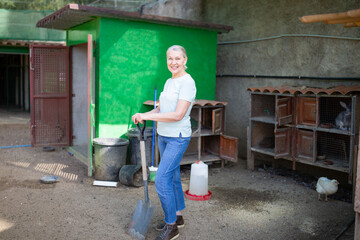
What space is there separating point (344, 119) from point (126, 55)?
399 centimetres

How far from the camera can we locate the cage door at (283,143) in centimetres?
655

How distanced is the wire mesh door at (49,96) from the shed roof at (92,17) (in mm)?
689

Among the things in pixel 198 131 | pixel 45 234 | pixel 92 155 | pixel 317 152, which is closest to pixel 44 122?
pixel 92 155

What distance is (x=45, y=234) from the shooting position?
14.3ft

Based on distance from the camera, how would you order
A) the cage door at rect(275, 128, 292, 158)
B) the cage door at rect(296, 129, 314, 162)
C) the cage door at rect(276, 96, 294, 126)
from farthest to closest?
the cage door at rect(275, 128, 292, 158) < the cage door at rect(276, 96, 294, 126) < the cage door at rect(296, 129, 314, 162)

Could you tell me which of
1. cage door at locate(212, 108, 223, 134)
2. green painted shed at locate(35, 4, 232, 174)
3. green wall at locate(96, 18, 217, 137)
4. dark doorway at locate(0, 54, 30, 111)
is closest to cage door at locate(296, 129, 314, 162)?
cage door at locate(212, 108, 223, 134)

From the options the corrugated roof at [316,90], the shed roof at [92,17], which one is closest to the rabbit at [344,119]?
the corrugated roof at [316,90]

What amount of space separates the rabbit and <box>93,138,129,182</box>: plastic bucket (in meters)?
3.58

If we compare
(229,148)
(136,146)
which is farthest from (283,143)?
(136,146)

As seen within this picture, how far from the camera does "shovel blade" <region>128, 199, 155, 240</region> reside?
427 centimetres

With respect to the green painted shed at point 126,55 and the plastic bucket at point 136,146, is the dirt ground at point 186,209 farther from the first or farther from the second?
the green painted shed at point 126,55

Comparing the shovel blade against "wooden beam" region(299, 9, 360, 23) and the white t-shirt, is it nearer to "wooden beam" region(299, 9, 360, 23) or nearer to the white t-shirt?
the white t-shirt

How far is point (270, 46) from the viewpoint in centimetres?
788

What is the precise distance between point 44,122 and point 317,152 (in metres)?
5.77
